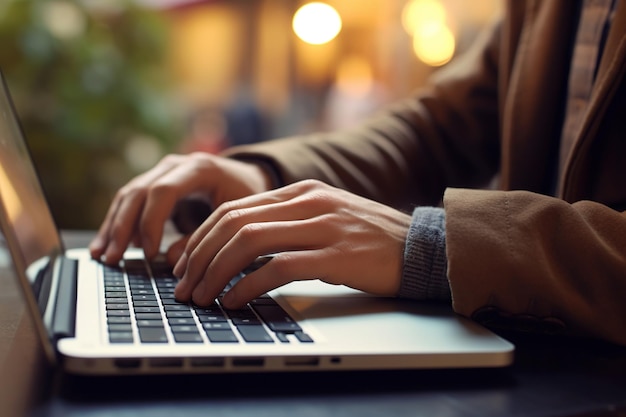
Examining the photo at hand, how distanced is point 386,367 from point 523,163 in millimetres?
549

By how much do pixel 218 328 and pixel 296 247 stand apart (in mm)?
114

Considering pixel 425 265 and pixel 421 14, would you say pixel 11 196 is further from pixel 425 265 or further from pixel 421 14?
pixel 421 14

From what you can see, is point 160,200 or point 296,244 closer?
point 296,244

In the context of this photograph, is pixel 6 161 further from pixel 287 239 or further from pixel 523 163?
pixel 523 163

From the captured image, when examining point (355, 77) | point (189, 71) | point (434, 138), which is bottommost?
point (355, 77)

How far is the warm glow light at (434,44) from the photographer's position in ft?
10.4

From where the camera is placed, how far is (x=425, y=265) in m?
0.55

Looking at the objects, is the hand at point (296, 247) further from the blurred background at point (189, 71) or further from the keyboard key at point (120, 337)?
the blurred background at point (189, 71)

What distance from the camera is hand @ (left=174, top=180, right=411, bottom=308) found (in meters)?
0.52

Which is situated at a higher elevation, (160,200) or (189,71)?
(160,200)

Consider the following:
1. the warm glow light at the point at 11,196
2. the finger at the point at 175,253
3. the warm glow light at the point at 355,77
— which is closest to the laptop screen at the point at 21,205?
the warm glow light at the point at 11,196

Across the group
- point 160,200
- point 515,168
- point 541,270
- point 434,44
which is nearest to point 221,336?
point 541,270

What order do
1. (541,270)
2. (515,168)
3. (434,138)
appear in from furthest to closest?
(434,138)
(515,168)
(541,270)

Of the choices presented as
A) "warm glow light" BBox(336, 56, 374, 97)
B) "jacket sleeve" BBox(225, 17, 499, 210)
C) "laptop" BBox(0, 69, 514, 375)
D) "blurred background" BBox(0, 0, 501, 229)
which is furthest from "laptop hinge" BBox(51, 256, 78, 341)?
"warm glow light" BBox(336, 56, 374, 97)
